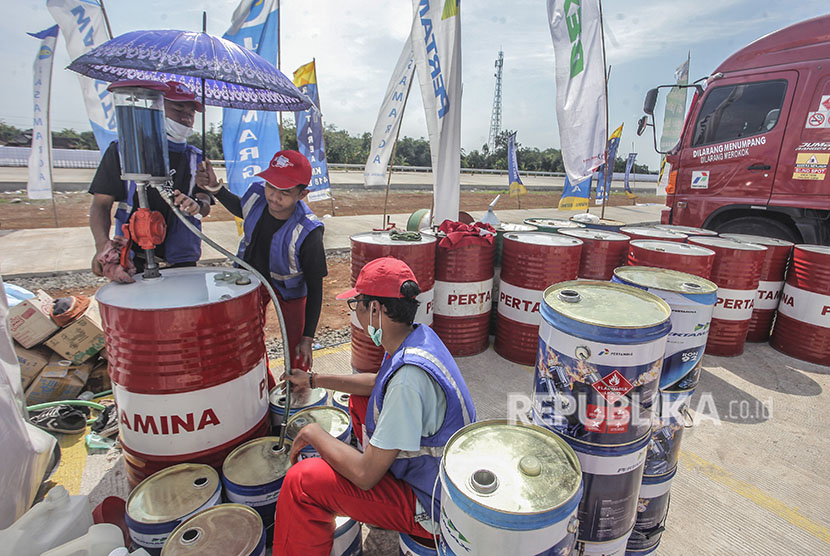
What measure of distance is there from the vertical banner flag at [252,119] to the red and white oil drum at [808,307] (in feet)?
22.0

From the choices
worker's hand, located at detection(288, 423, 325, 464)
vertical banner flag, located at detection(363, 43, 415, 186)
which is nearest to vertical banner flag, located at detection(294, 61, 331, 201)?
vertical banner flag, located at detection(363, 43, 415, 186)

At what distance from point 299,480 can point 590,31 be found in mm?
6188

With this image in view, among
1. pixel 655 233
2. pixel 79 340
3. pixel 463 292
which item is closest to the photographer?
pixel 79 340

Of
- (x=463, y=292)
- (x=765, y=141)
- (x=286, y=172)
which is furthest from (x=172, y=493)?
(x=765, y=141)

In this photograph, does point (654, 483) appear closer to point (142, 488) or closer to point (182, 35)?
point (142, 488)

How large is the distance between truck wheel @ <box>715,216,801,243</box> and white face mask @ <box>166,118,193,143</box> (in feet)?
23.3

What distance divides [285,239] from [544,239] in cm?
269

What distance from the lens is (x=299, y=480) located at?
175 cm

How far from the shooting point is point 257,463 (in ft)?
7.04

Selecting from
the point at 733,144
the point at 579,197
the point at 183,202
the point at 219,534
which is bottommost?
the point at 219,534

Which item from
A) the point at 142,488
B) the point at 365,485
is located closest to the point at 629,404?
the point at 365,485

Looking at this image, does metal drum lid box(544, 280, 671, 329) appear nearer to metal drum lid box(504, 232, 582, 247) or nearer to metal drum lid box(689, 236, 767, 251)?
metal drum lid box(504, 232, 582, 247)

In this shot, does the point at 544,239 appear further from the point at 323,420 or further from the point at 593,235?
the point at 323,420

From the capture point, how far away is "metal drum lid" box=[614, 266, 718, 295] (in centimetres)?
229
